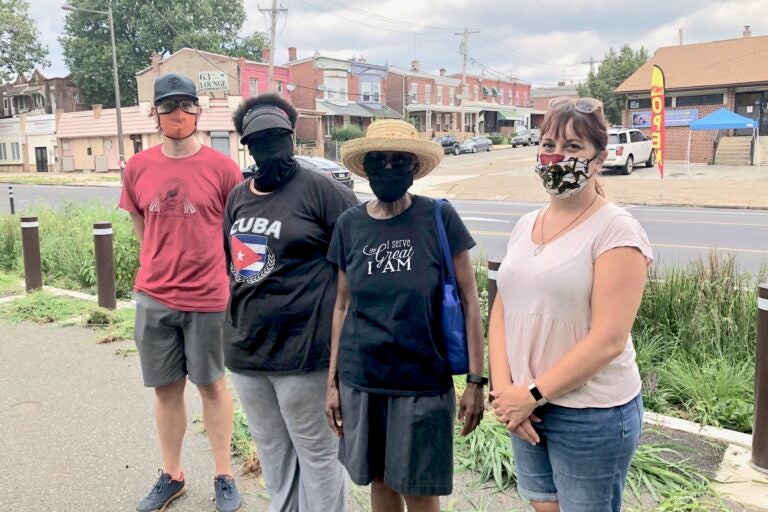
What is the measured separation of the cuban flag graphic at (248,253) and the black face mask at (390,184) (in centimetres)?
57

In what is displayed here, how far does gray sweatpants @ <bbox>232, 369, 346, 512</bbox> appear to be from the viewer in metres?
2.72

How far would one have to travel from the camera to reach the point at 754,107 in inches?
1243

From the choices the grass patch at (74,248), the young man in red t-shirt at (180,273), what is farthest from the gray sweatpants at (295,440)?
the grass patch at (74,248)

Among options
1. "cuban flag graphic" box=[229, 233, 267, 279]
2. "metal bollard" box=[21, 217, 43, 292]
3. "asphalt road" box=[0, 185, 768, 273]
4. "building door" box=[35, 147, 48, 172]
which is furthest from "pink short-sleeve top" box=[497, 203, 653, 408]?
"building door" box=[35, 147, 48, 172]

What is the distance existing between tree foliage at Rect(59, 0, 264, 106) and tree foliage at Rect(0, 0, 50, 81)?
2402mm

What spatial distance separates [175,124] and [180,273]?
74 centimetres

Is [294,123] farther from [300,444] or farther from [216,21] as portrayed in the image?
[216,21]

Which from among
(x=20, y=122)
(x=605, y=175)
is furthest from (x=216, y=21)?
(x=605, y=175)

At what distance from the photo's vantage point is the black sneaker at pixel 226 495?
328 centimetres

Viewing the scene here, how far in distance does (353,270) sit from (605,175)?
27.3m

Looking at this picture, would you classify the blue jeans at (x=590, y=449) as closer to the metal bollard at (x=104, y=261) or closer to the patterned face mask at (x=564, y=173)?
the patterned face mask at (x=564, y=173)

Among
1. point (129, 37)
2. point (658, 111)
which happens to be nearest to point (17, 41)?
point (129, 37)

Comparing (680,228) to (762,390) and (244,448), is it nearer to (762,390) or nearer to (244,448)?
(762,390)

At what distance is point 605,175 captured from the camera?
27781 mm
